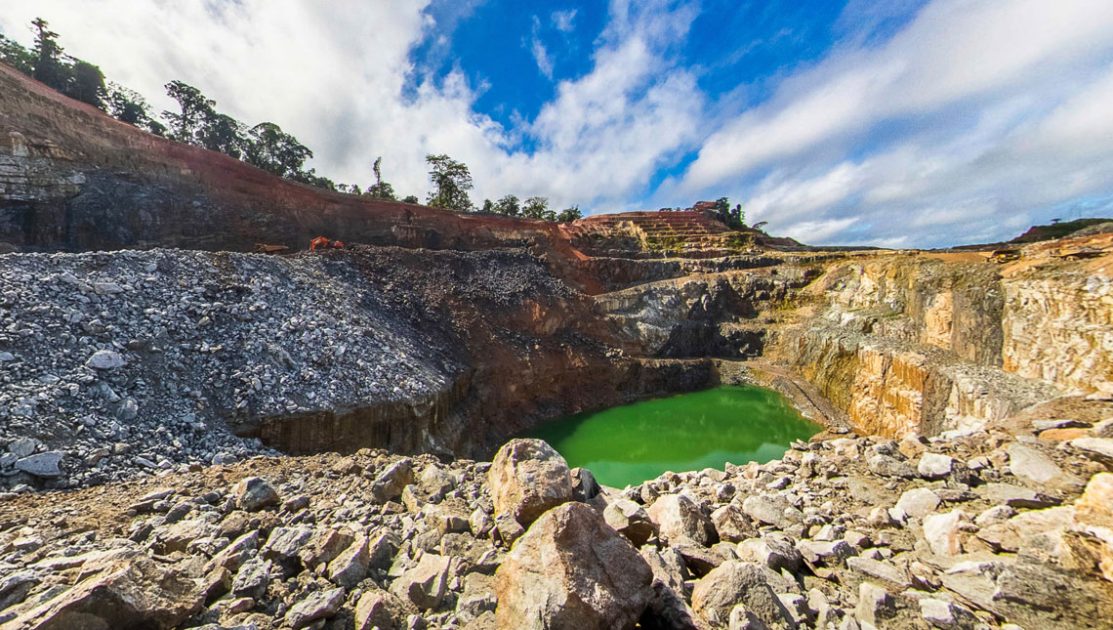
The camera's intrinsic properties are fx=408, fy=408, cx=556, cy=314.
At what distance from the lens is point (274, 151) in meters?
27.0

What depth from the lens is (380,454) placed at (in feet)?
21.8

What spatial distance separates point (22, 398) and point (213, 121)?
26889 millimetres

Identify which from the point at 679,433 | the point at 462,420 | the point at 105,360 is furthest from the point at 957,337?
the point at 105,360

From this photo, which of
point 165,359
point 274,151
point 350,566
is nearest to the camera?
point 350,566

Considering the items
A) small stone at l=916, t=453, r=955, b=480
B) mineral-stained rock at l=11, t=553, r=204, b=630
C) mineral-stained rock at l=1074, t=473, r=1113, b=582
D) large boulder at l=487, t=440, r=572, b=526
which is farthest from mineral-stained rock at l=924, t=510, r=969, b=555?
mineral-stained rock at l=11, t=553, r=204, b=630

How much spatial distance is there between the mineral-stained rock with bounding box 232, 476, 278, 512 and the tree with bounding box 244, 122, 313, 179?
2754 centimetres

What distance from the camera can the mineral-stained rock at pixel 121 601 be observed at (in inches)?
80.8

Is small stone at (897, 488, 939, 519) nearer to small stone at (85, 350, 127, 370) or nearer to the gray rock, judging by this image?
the gray rock

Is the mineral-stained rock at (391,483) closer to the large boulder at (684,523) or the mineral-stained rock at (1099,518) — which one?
the large boulder at (684,523)

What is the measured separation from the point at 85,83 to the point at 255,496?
28221 mm

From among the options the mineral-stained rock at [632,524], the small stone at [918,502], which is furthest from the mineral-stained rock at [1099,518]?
the mineral-stained rock at [632,524]

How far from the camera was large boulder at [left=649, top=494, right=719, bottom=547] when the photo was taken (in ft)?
12.8

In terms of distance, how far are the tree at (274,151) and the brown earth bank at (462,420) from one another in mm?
8481

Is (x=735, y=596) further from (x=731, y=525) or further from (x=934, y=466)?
(x=934, y=466)
